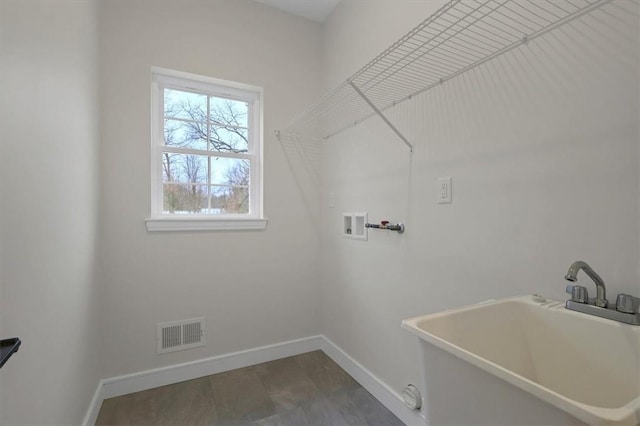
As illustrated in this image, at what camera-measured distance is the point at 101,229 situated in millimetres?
1803

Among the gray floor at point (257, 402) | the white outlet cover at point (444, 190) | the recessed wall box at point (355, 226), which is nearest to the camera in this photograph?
the white outlet cover at point (444, 190)

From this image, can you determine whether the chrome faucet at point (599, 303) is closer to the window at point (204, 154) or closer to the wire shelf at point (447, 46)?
the wire shelf at point (447, 46)

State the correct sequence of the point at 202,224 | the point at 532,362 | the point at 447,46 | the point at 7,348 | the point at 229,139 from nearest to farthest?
the point at 7,348 → the point at 532,362 → the point at 447,46 → the point at 202,224 → the point at 229,139

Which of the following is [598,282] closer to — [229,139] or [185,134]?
[229,139]

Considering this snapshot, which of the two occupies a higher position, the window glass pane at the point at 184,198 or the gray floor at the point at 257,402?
the window glass pane at the point at 184,198

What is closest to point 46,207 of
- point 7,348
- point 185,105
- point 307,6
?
point 7,348

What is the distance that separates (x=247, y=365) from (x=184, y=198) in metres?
1.34

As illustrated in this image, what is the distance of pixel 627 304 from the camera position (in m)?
0.77

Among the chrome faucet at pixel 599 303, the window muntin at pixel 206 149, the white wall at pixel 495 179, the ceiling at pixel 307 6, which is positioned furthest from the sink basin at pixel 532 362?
the ceiling at pixel 307 6

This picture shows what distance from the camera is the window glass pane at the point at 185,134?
2.09 meters

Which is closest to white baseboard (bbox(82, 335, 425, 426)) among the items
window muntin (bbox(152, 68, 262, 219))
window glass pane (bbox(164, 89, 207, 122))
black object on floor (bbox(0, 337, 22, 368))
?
window muntin (bbox(152, 68, 262, 219))

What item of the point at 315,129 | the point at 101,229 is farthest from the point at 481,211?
the point at 101,229

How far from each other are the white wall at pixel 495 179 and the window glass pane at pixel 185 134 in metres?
1.11

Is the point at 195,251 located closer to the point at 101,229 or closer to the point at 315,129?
the point at 101,229
